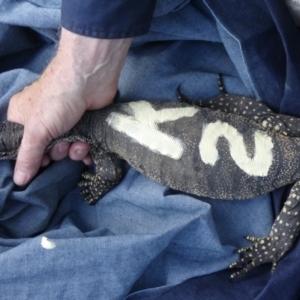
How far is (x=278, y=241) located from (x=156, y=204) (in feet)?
1.35

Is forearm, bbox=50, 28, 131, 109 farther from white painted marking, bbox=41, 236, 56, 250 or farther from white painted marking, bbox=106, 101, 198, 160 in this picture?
white painted marking, bbox=41, 236, 56, 250

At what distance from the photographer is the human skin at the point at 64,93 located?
4.26ft

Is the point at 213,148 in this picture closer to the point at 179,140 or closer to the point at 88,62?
the point at 179,140

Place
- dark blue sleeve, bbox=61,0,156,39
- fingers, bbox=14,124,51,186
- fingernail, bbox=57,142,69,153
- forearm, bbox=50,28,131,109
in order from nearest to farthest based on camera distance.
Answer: dark blue sleeve, bbox=61,0,156,39 → forearm, bbox=50,28,131,109 → fingers, bbox=14,124,51,186 → fingernail, bbox=57,142,69,153

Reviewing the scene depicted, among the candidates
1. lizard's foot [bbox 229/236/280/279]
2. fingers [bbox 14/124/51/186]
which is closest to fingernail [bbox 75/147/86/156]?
fingers [bbox 14/124/51/186]

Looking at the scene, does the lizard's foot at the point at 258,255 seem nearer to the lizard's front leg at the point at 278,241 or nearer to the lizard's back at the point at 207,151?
the lizard's front leg at the point at 278,241

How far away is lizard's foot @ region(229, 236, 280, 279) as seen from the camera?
1478mm

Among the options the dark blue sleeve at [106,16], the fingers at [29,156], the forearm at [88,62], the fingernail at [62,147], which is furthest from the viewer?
the fingernail at [62,147]

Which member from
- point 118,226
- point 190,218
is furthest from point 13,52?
point 190,218

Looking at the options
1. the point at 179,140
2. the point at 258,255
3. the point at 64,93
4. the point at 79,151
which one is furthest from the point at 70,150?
the point at 258,255

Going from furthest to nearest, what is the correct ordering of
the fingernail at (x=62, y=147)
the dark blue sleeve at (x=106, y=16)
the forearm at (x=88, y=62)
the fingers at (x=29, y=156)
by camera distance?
the fingernail at (x=62, y=147) < the fingers at (x=29, y=156) < the forearm at (x=88, y=62) < the dark blue sleeve at (x=106, y=16)

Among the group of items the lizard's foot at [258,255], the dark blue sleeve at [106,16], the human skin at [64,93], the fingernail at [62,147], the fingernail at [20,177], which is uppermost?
the dark blue sleeve at [106,16]

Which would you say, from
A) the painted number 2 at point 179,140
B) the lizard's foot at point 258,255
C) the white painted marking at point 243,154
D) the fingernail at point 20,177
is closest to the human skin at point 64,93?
the fingernail at point 20,177

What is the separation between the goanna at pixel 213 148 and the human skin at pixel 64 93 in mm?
83
